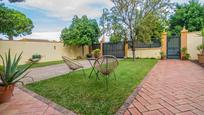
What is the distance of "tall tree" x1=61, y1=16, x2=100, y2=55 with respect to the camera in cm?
1441

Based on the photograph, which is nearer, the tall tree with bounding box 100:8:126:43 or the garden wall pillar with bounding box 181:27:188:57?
the tall tree with bounding box 100:8:126:43

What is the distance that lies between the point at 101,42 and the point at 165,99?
13287mm

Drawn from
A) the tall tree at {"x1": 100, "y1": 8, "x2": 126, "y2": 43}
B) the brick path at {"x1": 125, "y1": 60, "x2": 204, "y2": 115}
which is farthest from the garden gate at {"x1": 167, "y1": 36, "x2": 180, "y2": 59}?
the brick path at {"x1": 125, "y1": 60, "x2": 204, "y2": 115}

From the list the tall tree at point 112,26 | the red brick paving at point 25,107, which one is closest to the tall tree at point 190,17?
the tall tree at point 112,26

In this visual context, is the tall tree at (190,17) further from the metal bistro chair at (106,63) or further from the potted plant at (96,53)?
the metal bistro chair at (106,63)

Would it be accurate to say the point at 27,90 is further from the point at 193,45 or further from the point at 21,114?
the point at 193,45

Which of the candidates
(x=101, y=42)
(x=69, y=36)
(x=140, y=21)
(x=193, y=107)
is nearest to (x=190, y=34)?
(x=140, y=21)

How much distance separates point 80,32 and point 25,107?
12070 millimetres

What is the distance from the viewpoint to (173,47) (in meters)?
12.7

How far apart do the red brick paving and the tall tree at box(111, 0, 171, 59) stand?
9.34 m

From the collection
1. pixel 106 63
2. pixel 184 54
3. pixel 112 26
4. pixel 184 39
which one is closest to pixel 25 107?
pixel 106 63

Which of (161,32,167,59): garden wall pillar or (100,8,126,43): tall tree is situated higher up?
(100,8,126,43): tall tree

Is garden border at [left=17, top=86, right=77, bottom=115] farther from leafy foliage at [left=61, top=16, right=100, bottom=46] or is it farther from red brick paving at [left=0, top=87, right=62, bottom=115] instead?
leafy foliage at [left=61, top=16, right=100, bottom=46]

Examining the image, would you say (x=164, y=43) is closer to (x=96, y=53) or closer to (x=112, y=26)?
(x=112, y=26)
